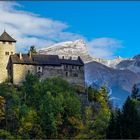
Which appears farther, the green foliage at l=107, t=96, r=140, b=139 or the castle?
the castle

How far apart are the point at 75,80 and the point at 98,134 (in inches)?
951

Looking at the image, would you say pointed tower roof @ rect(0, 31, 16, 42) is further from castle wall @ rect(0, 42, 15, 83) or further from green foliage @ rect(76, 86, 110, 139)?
green foliage @ rect(76, 86, 110, 139)

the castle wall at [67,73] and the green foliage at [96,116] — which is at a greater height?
the castle wall at [67,73]

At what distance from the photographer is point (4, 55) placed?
98125 millimetres

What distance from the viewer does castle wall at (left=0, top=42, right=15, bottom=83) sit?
97312mm

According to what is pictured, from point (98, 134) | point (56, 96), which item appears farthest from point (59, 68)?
point (98, 134)

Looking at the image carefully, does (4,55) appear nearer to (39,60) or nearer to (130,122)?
(39,60)

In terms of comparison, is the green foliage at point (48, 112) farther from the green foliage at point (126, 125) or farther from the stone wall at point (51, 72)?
the green foliage at point (126, 125)

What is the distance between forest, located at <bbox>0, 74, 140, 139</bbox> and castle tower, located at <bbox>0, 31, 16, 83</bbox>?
3.05 meters

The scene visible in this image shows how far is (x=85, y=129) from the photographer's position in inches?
3216

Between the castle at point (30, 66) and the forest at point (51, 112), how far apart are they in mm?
2284

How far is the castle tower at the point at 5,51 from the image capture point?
9738cm

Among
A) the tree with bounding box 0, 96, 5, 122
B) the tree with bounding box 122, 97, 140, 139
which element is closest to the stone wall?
the tree with bounding box 0, 96, 5, 122

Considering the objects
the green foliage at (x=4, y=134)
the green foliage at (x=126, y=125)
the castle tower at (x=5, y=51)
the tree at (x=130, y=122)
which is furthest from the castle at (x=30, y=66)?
the tree at (x=130, y=122)
